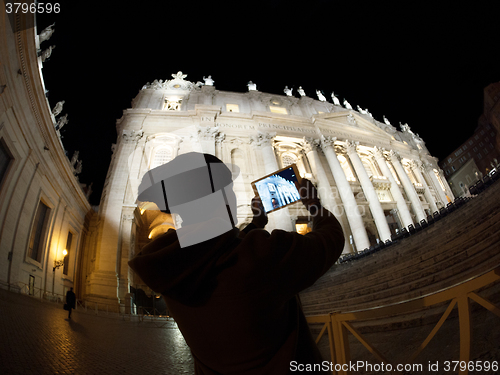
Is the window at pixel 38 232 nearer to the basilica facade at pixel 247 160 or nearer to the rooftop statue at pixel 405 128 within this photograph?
the basilica facade at pixel 247 160

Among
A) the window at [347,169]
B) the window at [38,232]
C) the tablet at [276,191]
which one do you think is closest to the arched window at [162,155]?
the window at [38,232]

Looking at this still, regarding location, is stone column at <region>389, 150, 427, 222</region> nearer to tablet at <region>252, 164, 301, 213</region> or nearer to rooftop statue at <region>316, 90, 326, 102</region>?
rooftop statue at <region>316, 90, 326, 102</region>

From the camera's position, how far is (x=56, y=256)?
1352cm

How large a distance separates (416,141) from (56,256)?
50.3 meters

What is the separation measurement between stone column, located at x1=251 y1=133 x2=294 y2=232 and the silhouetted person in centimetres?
1715

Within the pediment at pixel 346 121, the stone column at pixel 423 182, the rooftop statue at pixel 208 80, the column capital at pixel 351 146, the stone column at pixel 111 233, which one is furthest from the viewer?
the rooftop statue at pixel 208 80

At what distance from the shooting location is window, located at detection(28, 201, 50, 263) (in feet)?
39.4

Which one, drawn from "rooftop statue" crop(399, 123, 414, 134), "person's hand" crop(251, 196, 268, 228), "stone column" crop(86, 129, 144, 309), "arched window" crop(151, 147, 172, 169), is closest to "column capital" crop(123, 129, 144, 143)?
"stone column" crop(86, 129, 144, 309)

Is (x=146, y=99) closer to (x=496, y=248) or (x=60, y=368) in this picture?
(x=60, y=368)

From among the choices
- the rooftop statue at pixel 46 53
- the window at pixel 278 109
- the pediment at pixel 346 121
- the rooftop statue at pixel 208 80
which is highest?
the rooftop statue at pixel 208 80

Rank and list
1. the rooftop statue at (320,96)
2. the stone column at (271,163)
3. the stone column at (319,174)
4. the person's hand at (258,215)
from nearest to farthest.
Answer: the person's hand at (258,215) → the stone column at (271,163) → the stone column at (319,174) → the rooftop statue at (320,96)

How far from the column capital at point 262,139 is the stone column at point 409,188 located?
17.0 metres

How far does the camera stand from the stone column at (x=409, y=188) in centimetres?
2519

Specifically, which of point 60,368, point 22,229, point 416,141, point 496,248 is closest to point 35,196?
point 22,229
